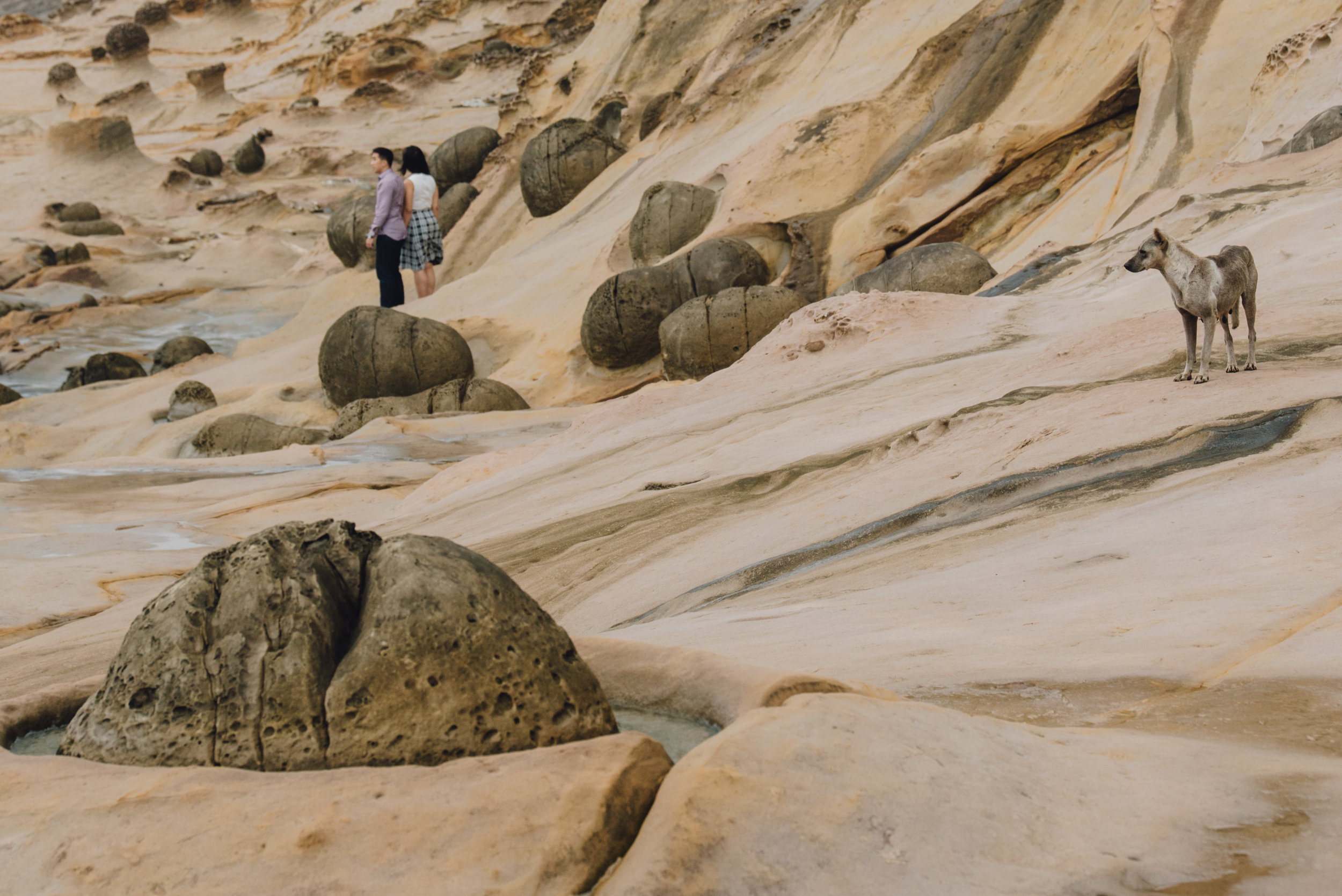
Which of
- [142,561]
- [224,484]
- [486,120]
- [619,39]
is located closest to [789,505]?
[142,561]

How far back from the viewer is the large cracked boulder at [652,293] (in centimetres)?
988

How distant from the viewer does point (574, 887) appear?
161 cm

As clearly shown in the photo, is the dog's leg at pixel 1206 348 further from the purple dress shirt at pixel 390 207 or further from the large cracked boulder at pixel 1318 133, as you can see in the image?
the purple dress shirt at pixel 390 207

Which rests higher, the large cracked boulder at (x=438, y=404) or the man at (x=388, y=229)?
the man at (x=388, y=229)

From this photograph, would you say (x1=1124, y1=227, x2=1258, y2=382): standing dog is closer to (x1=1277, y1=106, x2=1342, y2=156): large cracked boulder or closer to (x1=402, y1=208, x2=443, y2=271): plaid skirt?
(x1=1277, y1=106, x2=1342, y2=156): large cracked boulder

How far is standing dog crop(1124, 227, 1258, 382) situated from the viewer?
3.71 meters

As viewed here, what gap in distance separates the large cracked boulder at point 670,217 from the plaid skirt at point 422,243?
191 cm

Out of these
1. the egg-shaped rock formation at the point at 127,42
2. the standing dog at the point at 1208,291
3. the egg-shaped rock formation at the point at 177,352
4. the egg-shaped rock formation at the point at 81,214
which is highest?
the egg-shaped rock formation at the point at 127,42

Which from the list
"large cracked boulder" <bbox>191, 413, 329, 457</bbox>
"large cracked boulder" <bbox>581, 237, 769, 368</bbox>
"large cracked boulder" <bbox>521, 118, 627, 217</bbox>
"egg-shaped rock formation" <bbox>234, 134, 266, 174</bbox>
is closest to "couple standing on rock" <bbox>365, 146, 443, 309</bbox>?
"large cracked boulder" <bbox>191, 413, 329, 457</bbox>

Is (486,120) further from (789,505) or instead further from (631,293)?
(789,505)

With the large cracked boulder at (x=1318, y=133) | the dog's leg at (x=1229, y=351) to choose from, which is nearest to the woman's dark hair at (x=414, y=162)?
the large cracked boulder at (x=1318, y=133)

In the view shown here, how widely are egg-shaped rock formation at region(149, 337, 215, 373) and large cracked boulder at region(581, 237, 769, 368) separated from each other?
6342 mm

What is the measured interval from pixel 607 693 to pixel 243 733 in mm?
689

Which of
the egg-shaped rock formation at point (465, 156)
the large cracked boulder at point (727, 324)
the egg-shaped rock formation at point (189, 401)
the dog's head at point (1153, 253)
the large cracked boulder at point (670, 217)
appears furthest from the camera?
the egg-shaped rock formation at point (465, 156)
